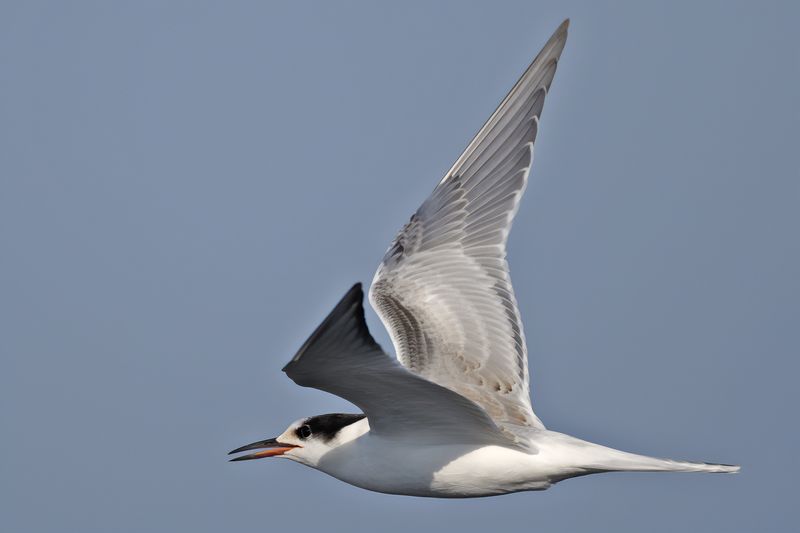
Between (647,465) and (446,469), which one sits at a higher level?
(446,469)

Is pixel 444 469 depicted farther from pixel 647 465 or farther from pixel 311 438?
pixel 647 465


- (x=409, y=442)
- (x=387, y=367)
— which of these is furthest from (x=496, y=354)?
(x=387, y=367)

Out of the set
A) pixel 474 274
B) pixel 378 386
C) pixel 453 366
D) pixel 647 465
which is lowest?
pixel 647 465

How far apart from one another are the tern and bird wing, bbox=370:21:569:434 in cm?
1

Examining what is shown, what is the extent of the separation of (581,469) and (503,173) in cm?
264

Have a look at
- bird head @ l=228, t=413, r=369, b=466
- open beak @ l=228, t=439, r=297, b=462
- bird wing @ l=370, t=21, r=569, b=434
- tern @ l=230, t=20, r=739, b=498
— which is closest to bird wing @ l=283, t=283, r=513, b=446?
tern @ l=230, t=20, r=739, b=498

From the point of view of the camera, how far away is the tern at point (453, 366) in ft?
21.2

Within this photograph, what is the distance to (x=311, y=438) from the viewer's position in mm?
7754


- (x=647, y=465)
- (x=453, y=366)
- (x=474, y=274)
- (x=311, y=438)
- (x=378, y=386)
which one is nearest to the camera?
(x=378, y=386)

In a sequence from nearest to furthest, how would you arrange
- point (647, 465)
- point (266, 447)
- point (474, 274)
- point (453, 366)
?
1. point (647, 465)
2. point (266, 447)
3. point (453, 366)
4. point (474, 274)

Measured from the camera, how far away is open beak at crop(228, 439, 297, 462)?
7.86 m

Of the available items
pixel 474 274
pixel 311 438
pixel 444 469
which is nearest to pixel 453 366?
pixel 474 274

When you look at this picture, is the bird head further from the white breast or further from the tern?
the white breast

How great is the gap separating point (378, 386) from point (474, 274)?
2297mm
